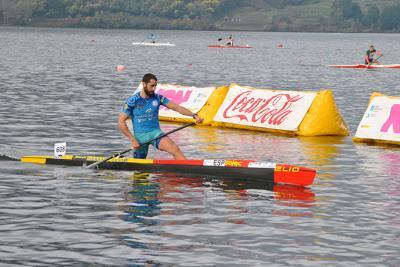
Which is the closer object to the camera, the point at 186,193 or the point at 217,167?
the point at 186,193

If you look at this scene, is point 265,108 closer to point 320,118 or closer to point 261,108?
point 261,108

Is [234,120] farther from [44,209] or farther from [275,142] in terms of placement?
[44,209]

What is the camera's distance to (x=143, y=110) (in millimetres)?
22844

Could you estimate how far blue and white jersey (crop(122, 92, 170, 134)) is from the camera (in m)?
22.8

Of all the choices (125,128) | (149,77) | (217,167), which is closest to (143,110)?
(125,128)

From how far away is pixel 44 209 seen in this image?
18969 mm

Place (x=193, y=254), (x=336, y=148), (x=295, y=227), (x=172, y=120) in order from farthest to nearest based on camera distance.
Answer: (x=172, y=120), (x=336, y=148), (x=295, y=227), (x=193, y=254)

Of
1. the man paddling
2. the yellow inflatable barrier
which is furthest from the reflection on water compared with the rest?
the yellow inflatable barrier

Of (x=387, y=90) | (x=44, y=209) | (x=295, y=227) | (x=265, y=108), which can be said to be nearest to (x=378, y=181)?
(x=295, y=227)

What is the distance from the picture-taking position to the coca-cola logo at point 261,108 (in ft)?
105

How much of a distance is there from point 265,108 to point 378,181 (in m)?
9.73

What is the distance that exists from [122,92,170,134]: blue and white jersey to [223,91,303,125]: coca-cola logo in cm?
940

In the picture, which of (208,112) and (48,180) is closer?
(48,180)

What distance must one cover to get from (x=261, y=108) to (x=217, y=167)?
411 inches
